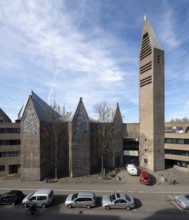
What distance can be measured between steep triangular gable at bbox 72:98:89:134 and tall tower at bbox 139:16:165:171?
13.2 meters

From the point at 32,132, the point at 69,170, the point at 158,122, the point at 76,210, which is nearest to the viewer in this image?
the point at 76,210

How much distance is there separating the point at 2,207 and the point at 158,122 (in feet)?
100

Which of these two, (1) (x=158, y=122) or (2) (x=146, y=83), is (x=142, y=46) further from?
(1) (x=158, y=122)

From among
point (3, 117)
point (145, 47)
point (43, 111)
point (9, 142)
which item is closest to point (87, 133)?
point (43, 111)

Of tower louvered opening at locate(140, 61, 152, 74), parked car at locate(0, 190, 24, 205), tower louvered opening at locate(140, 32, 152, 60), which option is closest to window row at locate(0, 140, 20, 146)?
parked car at locate(0, 190, 24, 205)

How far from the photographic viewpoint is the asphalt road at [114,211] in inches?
819

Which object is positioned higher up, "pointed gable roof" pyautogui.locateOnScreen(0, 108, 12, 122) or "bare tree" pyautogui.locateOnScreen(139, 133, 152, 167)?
"pointed gable roof" pyautogui.locateOnScreen(0, 108, 12, 122)

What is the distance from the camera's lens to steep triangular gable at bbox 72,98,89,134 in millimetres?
37094

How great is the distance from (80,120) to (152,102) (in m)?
14.8

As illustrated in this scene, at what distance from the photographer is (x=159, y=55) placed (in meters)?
41.7

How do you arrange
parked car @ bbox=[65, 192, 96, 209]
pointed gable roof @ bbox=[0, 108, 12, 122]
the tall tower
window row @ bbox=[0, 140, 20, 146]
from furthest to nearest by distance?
pointed gable roof @ bbox=[0, 108, 12, 122], window row @ bbox=[0, 140, 20, 146], the tall tower, parked car @ bbox=[65, 192, 96, 209]

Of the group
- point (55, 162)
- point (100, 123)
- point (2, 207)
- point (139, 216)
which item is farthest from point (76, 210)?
point (100, 123)

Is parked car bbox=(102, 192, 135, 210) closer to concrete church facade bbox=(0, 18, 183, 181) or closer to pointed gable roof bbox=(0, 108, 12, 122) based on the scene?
concrete church facade bbox=(0, 18, 183, 181)

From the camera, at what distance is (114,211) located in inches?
861
